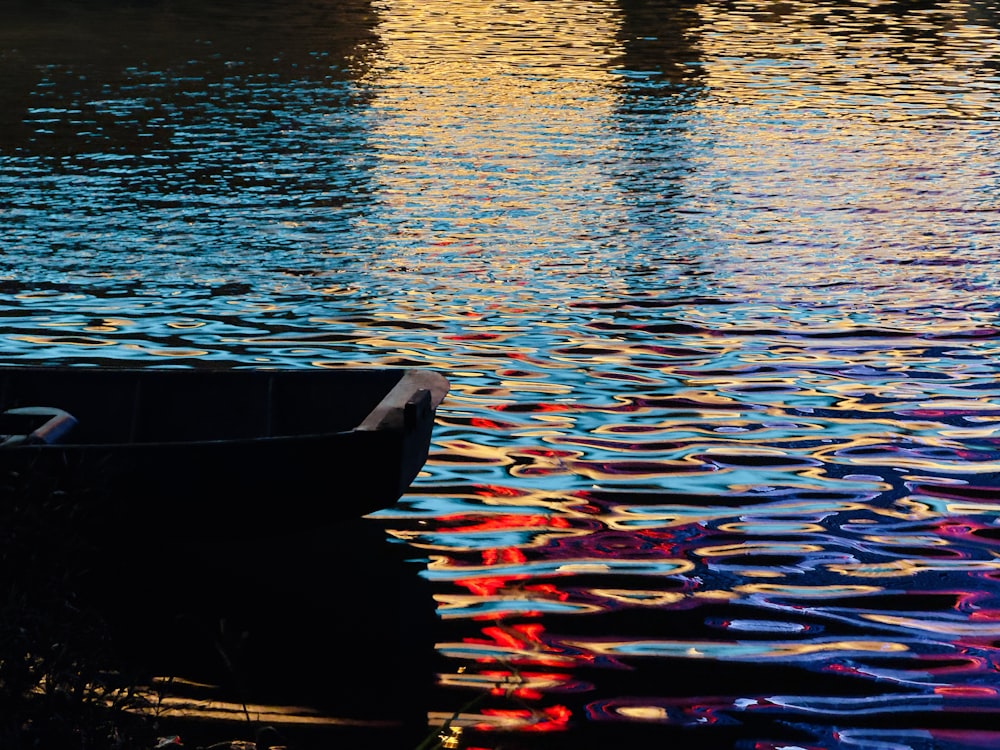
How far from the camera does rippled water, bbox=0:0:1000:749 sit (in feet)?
32.3

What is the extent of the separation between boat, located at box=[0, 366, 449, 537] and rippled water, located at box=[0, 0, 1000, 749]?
3.27ft

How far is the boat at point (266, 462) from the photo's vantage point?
420 inches

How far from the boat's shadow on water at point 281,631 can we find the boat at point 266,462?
1.40ft

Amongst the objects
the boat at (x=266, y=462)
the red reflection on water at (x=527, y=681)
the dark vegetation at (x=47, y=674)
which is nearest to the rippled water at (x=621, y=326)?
the red reflection on water at (x=527, y=681)

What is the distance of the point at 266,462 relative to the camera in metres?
10.8

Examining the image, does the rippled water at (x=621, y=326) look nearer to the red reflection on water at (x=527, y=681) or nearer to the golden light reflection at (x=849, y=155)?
the red reflection on water at (x=527, y=681)

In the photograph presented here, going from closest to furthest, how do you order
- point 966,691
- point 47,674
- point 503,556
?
1. point 47,674
2. point 966,691
3. point 503,556

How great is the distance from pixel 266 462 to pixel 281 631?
1.22 m

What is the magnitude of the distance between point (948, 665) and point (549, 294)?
36.0 ft

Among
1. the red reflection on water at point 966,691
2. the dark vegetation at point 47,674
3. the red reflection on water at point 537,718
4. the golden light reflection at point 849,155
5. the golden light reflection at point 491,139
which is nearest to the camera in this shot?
the dark vegetation at point 47,674

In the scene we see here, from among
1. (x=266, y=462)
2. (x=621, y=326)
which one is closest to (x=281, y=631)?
(x=266, y=462)

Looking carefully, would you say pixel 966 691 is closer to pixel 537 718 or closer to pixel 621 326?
pixel 537 718

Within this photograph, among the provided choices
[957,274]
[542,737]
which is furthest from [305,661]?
[957,274]

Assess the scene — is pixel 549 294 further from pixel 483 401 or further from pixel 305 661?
pixel 305 661
